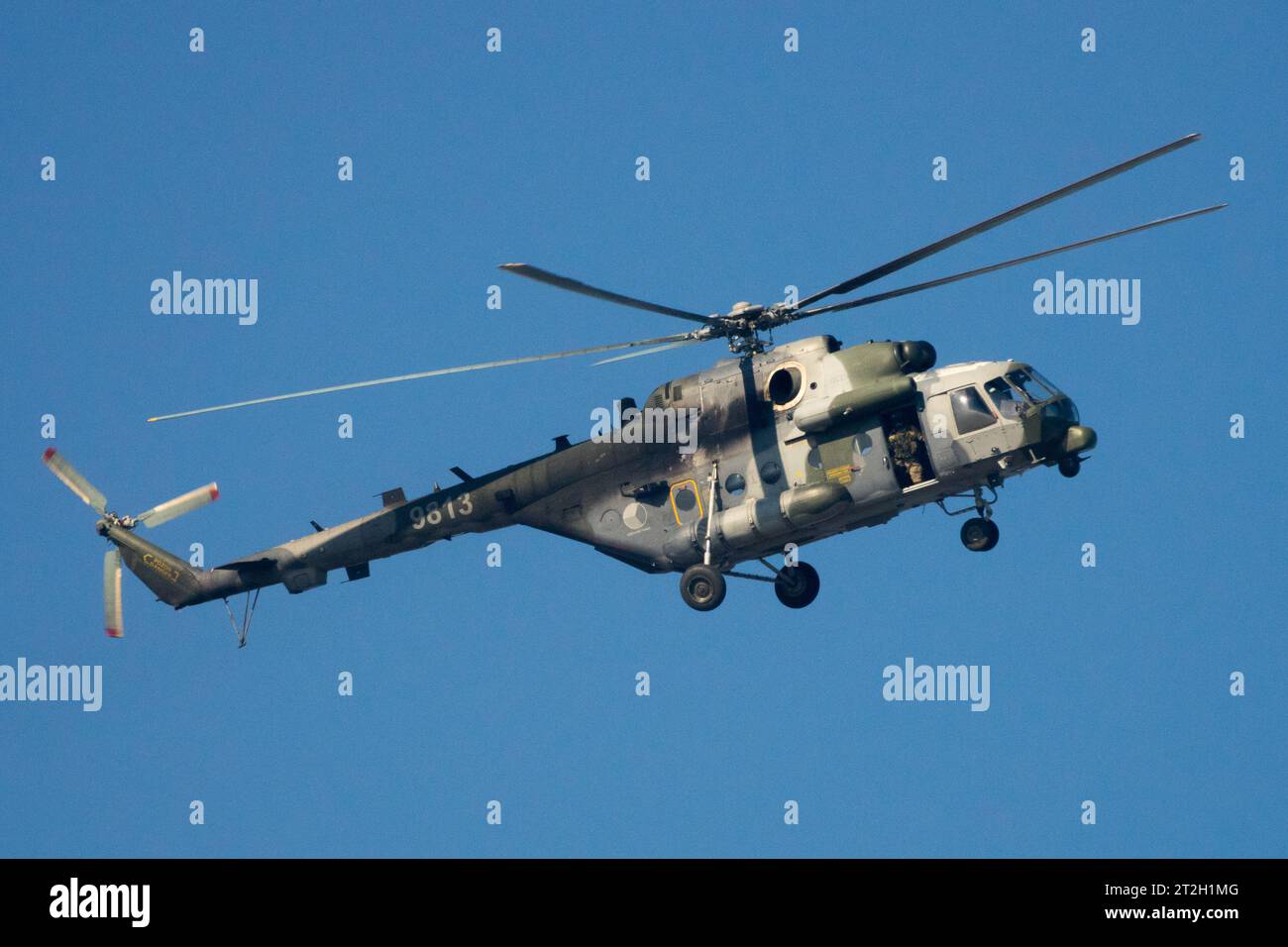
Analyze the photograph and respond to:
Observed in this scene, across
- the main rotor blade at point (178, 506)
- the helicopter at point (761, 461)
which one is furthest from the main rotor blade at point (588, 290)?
the main rotor blade at point (178, 506)

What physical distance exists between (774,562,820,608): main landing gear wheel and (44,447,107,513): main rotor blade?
1380cm

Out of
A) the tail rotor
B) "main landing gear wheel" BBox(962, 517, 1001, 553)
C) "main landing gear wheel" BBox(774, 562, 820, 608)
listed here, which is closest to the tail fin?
the tail rotor

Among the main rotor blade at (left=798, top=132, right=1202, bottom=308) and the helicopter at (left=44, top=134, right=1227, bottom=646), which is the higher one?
the main rotor blade at (left=798, top=132, right=1202, bottom=308)

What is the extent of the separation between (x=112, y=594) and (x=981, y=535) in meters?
16.9

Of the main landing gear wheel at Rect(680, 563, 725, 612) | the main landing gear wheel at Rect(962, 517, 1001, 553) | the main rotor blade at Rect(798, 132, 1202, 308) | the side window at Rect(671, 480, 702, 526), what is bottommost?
the main landing gear wheel at Rect(680, 563, 725, 612)

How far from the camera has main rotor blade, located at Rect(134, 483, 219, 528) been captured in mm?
34812

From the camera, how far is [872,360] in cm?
3125

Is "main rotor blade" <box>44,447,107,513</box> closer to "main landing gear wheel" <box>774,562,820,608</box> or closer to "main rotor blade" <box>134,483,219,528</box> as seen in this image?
"main rotor blade" <box>134,483,219,528</box>

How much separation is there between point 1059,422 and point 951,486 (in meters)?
2.11

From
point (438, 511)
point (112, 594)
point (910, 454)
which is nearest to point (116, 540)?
point (112, 594)

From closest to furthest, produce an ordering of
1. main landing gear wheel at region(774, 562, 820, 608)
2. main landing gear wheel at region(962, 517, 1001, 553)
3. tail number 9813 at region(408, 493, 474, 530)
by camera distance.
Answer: main landing gear wheel at region(962, 517, 1001, 553), main landing gear wheel at region(774, 562, 820, 608), tail number 9813 at region(408, 493, 474, 530)

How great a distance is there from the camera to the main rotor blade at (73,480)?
35938mm
